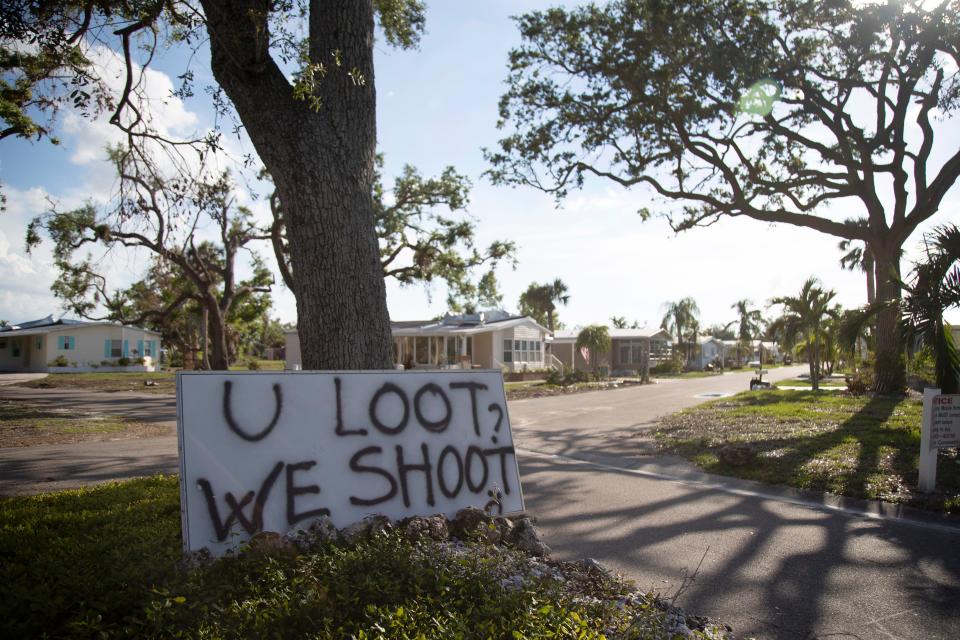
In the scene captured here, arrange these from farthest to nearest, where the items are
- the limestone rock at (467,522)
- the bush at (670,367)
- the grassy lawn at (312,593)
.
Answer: the bush at (670,367) → the limestone rock at (467,522) → the grassy lawn at (312,593)

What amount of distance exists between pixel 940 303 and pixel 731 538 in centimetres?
536

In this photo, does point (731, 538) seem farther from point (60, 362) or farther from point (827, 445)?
point (60, 362)

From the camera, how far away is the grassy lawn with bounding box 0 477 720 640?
8.77 feet

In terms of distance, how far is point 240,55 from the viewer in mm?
5523

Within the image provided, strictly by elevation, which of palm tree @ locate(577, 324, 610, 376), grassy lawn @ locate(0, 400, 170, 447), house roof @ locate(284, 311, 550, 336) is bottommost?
grassy lawn @ locate(0, 400, 170, 447)

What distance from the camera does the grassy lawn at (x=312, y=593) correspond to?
8.77ft

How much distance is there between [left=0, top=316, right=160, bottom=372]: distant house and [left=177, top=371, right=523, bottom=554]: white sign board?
45.1 m

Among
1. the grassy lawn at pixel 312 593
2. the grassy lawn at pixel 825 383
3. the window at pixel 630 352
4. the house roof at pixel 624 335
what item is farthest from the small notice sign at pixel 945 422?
the window at pixel 630 352

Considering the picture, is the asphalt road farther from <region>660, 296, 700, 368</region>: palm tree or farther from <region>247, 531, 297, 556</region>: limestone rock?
<region>660, 296, 700, 368</region>: palm tree

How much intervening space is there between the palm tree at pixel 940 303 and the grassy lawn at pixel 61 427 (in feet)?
43.4

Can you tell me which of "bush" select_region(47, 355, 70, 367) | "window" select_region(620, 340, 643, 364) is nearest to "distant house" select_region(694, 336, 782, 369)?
"window" select_region(620, 340, 643, 364)

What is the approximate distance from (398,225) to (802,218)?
14.5 metres

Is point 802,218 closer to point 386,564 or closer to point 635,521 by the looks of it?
point 635,521

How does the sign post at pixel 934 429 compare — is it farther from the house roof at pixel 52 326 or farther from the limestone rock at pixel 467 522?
the house roof at pixel 52 326
